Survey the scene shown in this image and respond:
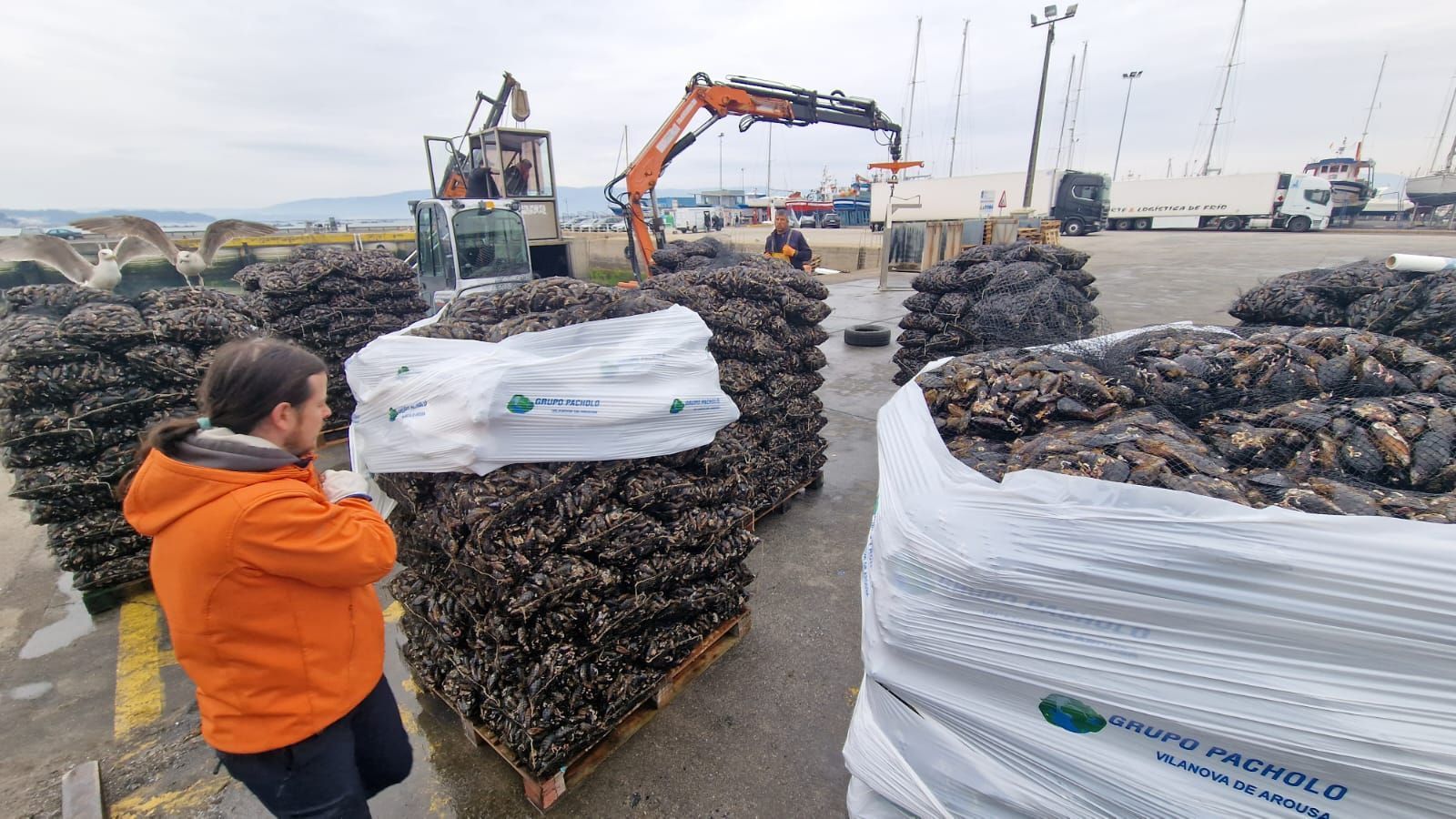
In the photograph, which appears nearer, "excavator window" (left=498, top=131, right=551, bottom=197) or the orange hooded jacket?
the orange hooded jacket

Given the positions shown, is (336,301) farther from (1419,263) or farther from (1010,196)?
(1010,196)

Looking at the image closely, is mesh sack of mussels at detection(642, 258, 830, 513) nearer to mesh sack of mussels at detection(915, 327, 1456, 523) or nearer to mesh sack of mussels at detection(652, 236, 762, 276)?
mesh sack of mussels at detection(915, 327, 1456, 523)

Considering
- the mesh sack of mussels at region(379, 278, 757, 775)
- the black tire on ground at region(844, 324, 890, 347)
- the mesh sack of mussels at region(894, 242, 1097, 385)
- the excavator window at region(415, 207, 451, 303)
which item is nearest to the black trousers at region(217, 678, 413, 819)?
the mesh sack of mussels at region(379, 278, 757, 775)

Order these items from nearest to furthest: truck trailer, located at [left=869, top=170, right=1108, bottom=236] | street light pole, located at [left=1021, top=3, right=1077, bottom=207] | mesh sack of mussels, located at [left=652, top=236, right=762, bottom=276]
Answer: mesh sack of mussels, located at [left=652, top=236, right=762, bottom=276] → street light pole, located at [left=1021, top=3, right=1077, bottom=207] → truck trailer, located at [left=869, top=170, right=1108, bottom=236]

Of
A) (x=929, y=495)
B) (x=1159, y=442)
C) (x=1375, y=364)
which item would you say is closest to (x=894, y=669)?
(x=929, y=495)

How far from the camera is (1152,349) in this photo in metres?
2.60

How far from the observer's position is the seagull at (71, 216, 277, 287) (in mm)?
5152

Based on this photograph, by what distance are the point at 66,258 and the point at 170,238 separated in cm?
129

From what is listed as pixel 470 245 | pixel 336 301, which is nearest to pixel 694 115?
pixel 470 245

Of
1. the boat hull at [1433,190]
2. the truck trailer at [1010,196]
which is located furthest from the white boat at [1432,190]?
the truck trailer at [1010,196]

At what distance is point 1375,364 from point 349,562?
3516 mm

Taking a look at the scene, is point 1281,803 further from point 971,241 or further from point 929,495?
point 971,241

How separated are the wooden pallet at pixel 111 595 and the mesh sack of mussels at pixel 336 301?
264 centimetres

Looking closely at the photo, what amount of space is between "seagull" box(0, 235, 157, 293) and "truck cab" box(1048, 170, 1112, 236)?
32528mm
